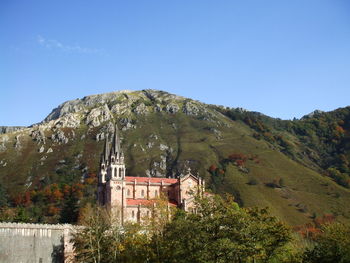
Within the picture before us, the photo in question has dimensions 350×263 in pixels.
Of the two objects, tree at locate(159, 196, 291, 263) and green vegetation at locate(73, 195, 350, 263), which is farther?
green vegetation at locate(73, 195, 350, 263)

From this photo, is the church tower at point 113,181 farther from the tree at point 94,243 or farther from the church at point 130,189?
the tree at point 94,243

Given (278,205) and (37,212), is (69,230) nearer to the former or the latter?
(37,212)

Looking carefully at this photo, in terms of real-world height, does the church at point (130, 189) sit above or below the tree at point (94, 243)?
above

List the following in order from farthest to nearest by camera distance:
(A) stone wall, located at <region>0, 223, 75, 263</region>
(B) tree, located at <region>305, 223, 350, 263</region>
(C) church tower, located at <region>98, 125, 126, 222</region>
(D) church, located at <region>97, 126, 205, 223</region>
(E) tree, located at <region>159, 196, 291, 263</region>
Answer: (C) church tower, located at <region>98, 125, 126, 222</region>, (D) church, located at <region>97, 126, 205, 223</region>, (A) stone wall, located at <region>0, 223, 75, 263</region>, (B) tree, located at <region>305, 223, 350, 263</region>, (E) tree, located at <region>159, 196, 291, 263</region>

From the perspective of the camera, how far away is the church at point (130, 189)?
298 feet

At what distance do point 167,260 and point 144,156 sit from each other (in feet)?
485

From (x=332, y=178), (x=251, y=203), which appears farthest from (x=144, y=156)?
(x=332, y=178)

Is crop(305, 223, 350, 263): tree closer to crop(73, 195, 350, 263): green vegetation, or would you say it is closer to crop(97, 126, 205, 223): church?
crop(73, 195, 350, 263): green vegetation

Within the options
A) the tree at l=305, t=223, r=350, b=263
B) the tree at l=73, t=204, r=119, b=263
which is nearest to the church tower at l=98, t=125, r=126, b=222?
the tree at l=73, t=204, r=119, b=263

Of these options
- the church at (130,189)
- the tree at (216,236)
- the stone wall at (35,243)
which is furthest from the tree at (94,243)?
the church at (130,189)

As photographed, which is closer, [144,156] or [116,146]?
[116,146]

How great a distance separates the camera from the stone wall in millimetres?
64750

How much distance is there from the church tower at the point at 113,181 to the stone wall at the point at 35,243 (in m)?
16.1

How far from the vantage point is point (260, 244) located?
48.0 meters
